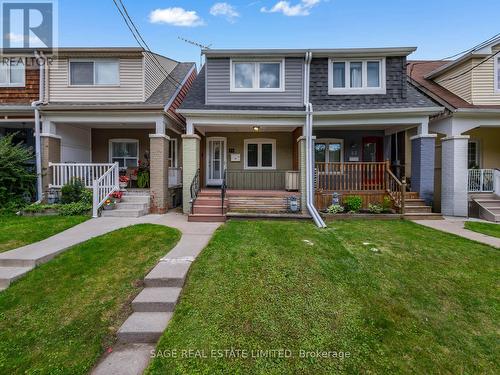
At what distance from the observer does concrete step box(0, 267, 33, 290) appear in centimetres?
408

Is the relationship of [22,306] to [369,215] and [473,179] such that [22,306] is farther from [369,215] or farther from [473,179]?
[473,179]

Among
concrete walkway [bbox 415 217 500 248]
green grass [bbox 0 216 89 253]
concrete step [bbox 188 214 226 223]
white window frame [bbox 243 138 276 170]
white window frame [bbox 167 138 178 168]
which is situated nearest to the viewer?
green grass [bbox 0 216 89 253]

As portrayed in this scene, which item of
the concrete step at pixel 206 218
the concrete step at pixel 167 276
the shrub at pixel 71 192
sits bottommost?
the concrete step at pixel 167 276

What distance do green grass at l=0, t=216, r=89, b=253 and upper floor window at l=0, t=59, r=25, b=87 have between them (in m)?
5.72

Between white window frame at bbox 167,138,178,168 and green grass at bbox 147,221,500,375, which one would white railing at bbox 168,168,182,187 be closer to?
white window frame at bbox 167,138,178,168

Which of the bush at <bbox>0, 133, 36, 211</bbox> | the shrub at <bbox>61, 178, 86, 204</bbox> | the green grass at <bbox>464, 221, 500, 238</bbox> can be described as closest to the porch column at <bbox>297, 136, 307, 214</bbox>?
the green grass at <bbox>464, 221, 500, 238</bbox>

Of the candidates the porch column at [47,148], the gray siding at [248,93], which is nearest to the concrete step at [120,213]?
the porch column at [47,148]

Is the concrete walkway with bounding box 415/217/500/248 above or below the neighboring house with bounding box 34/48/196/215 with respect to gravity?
below

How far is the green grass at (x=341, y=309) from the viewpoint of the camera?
99.0 inches

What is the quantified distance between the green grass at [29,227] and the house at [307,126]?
3.49m

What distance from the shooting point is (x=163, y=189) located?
362 inches

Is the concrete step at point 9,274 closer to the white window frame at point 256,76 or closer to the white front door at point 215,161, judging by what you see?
the white front door at point 215,161

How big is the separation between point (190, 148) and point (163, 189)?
1.77 meters

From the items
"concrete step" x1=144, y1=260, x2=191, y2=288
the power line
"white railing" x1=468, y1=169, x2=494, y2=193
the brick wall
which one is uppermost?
the power line
